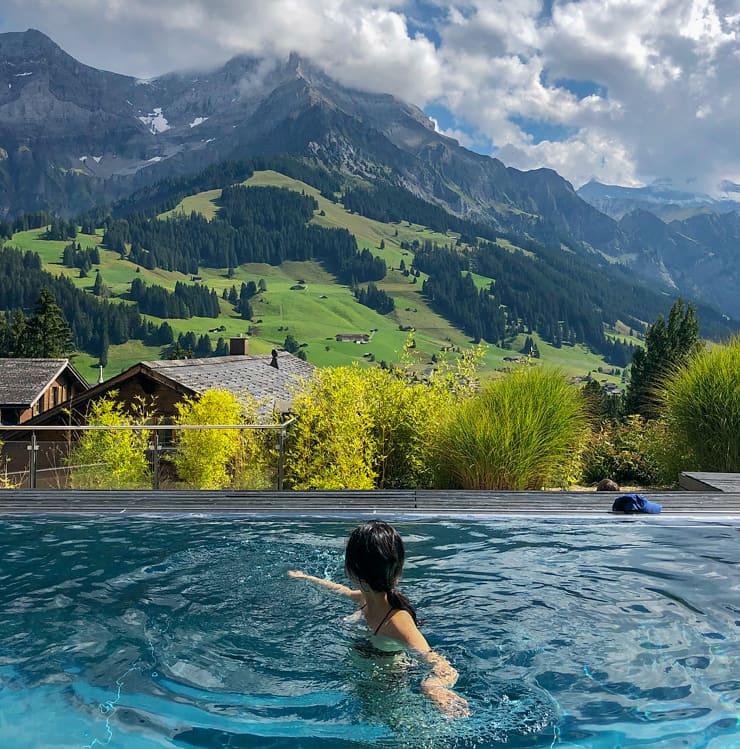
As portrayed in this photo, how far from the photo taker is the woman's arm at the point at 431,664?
13.1 feet

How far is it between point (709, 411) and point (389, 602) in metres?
6.74

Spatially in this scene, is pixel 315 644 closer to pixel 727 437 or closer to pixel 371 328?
pixel 727 437

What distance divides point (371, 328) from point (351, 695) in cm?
18613

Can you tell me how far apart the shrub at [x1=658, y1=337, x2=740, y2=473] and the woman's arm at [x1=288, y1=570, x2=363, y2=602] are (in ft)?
19.2

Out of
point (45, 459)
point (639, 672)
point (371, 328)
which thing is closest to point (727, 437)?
point (639, 672)

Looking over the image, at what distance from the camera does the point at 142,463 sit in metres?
11.8

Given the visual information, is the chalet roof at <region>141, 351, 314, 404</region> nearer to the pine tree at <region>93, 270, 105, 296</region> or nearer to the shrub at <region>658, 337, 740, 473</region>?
the shrub at <region>658, 337, 740, 473</region>

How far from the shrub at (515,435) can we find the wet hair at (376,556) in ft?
15.9

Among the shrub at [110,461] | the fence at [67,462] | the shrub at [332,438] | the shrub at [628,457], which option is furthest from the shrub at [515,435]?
the shrub at [110,461]

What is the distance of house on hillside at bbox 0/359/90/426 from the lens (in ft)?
158

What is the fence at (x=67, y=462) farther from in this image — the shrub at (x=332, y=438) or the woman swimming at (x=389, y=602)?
the woman swimming at (x=389, y=602)

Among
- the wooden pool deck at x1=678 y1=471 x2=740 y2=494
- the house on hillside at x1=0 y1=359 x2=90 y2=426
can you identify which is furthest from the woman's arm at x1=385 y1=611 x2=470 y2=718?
the house on hillside at x1=0 y1=359 x2=90 y2=426

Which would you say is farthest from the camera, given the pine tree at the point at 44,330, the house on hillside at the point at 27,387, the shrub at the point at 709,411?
the pine tree at the point at 44,330

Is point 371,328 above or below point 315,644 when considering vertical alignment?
above
